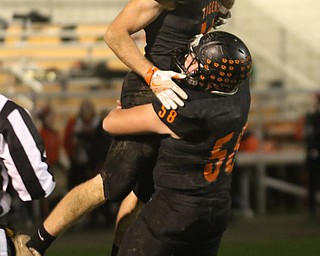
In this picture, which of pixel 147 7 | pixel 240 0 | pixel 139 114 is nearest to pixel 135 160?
pixel 139 114

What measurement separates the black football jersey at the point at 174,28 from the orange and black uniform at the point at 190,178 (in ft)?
2.20

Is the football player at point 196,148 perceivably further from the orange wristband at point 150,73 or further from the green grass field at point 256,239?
the green grass field at point 256,239

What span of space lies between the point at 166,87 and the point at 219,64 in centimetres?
29

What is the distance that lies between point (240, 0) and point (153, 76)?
1221cm

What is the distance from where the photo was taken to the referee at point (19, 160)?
4297 mm

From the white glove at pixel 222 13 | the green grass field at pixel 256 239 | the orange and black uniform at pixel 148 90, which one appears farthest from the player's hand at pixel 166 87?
the green grass field at pixel 256 239

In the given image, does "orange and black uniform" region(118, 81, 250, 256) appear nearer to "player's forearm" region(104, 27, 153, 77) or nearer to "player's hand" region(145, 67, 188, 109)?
"player's hand" region(145, 67, 188, 109)

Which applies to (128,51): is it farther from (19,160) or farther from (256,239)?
(256,239)

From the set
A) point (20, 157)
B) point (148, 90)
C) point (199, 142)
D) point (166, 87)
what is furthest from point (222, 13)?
point (20, 157)

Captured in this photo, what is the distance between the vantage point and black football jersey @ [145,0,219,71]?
18.4 ft

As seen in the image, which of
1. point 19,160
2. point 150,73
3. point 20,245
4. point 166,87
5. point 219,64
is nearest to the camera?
point 19,160

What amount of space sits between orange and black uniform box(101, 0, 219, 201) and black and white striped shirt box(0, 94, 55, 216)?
0.99 meters

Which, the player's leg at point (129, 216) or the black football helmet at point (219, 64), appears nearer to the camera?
the black football helmet at point (219, 64)

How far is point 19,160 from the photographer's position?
432 centimetres
